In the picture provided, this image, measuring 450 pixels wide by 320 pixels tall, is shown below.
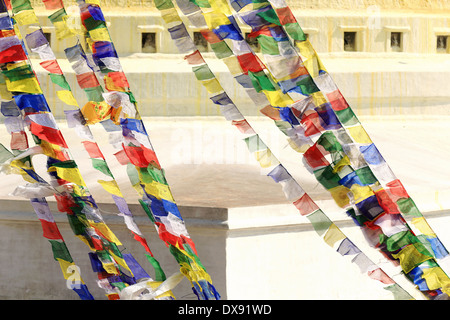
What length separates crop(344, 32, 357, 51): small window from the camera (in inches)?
205

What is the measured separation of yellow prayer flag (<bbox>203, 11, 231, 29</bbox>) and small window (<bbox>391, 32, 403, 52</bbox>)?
10.6 feet

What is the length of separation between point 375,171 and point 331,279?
0.84 meters

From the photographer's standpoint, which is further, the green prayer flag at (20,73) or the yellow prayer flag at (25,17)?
the yellow prayer flag at (25,17)

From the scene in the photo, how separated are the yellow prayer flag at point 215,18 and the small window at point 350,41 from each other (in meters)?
3.06

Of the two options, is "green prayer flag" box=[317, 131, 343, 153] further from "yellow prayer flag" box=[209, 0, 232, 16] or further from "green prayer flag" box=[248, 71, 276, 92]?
"yellow prayer flag" box=[209, 0, 232, 16]

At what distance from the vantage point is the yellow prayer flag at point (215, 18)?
2.31 meters

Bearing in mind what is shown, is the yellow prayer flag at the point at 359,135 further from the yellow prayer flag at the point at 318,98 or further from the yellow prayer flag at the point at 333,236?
the yellow prayer flag at the point at 333,236

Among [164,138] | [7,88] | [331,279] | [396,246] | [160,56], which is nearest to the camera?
[396,246]

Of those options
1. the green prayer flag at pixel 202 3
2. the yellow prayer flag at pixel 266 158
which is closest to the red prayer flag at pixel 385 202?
the yellow prayer flag at pixel 266 158

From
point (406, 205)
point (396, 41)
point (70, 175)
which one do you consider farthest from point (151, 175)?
point (396, 41)

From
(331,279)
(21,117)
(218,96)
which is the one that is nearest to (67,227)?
(21,117)

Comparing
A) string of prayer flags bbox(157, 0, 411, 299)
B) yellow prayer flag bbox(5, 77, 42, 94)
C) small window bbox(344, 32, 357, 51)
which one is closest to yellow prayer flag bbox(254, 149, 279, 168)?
string of prayer flags bbox(157, 0, 411, 299)

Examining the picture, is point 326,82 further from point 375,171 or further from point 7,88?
point 7,88

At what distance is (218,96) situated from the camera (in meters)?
2.39
